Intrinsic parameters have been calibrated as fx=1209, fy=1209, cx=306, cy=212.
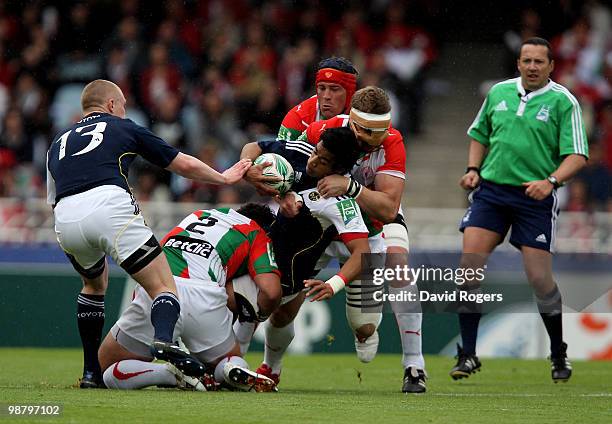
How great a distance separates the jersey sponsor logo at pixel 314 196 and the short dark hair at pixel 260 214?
403 mm

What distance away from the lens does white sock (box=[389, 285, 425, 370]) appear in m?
7.80

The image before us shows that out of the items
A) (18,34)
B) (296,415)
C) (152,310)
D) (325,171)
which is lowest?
(296,415)

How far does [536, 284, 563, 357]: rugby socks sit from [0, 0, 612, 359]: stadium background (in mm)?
3348

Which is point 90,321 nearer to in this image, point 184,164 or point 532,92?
point 184,164

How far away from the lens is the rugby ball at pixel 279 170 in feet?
24.6

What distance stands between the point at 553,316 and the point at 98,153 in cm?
361

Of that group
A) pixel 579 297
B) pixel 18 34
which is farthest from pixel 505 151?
pixel 18 34

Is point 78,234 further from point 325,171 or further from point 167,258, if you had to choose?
point 325,171

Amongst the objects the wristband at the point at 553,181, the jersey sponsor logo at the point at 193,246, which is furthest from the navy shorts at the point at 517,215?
the jersey sponsor logo at the point at 193,246

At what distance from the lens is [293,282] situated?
25.5 ft

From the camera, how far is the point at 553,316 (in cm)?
873

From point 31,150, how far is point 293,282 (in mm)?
7700

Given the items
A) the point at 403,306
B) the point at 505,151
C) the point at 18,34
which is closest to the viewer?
the point at 403,306

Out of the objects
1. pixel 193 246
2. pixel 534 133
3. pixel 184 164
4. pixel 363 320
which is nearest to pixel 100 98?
pixel 184 164
